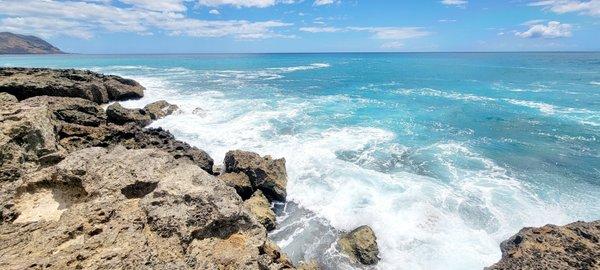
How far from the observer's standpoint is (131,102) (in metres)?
33.6

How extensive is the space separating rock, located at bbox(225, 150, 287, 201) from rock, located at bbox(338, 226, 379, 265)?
4.30m

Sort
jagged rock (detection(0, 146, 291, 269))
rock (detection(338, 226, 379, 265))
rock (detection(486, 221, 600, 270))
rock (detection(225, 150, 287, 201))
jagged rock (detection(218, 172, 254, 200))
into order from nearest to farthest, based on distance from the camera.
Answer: jagged rock (detection(0, 146, 291, 269)), rock (detection(486, 221, 600, 270)), rock (detection(338, 226, 379, 265)), jagged rock (detection(218, 172, 254, 200)), rock (detection(225, 150, 287, 201))

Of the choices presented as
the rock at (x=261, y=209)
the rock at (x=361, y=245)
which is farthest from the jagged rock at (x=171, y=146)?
the rock at (x=361, y=245)

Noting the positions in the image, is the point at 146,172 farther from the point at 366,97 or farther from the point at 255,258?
the point at 366,97

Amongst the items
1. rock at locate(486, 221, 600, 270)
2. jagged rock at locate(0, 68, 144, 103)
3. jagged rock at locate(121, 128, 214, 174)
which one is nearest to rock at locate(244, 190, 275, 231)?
jagged rock at locate(121, 128, 214, 174)

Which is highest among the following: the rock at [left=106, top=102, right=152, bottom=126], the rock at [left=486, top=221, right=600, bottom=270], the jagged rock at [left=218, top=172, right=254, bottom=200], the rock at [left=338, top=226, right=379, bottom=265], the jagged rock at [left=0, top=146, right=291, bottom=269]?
the jagged rock at [left=0, top=146, right=291, bottom=269]

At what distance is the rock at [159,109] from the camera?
90.8 feet

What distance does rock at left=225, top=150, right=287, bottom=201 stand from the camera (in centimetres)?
1596

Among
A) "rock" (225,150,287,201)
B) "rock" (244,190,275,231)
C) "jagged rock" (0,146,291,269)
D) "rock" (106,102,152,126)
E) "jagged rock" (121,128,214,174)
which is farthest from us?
"rock" (106,102,152,126)

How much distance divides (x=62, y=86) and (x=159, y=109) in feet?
22.2

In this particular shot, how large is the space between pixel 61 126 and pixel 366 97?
108 feet

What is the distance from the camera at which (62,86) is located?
970 inches

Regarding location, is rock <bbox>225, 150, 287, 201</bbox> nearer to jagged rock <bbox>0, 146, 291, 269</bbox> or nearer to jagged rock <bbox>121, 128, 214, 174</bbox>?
jagged rock <bbox>121, 128, 214, 174</bbox>

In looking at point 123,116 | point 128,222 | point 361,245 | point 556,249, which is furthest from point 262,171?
point 123,116
